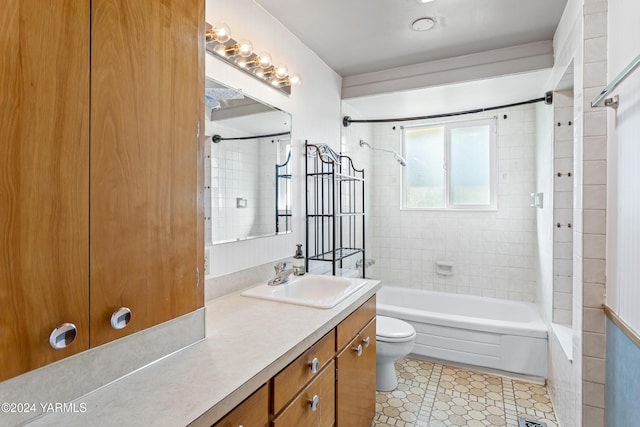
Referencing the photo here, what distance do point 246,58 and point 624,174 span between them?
5.91 ft

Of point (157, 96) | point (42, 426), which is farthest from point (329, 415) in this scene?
point (157, 96)

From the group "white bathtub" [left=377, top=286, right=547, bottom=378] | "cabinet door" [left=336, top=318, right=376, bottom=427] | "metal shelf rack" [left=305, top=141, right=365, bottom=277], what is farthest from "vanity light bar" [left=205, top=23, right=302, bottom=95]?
"white bathtub" [left=377, top=286, right=547, bottom=378]

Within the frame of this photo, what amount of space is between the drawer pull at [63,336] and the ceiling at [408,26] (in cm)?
192

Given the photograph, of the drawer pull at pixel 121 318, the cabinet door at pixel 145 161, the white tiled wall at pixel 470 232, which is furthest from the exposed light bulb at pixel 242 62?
the white tiled wall at pixel 470 232

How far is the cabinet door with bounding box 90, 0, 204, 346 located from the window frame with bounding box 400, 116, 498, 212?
9.71 feet

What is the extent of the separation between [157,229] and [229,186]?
80 cm

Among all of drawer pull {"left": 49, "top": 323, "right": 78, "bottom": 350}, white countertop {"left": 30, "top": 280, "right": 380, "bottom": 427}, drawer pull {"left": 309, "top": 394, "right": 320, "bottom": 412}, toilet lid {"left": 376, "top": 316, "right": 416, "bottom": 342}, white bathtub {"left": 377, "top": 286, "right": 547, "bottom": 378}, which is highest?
drawer pull {"left": 49, "top": 323, "right": 78, "bottom": 350}

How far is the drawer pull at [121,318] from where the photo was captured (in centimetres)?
79

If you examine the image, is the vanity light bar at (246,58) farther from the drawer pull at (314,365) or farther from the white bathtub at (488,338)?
the white bathtub at (488,338)

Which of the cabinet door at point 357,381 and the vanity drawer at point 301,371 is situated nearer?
the vanity drawer at point 301,371

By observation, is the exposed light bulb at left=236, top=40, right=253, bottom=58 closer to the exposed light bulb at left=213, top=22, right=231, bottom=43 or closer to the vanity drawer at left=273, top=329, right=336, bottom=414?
the exposed light bulb at left=213, top=22, right=231, bottom=43

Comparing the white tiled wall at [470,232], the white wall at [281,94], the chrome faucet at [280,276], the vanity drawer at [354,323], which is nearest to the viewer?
the vanity drawer at [354,323]

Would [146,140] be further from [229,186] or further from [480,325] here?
[480,325]

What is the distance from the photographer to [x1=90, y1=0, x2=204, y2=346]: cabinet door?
777mm
